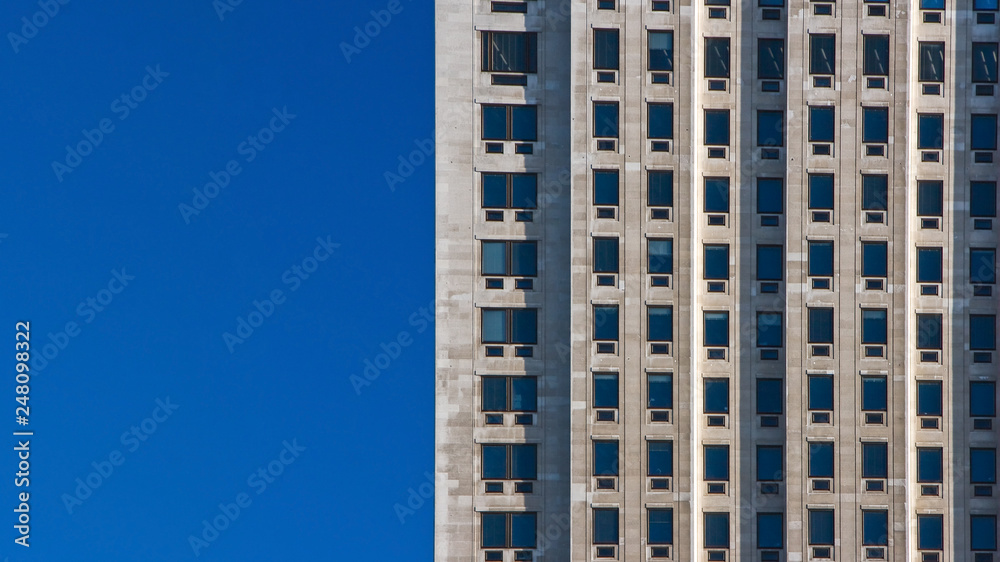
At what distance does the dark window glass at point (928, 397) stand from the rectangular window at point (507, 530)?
18746 millimetres

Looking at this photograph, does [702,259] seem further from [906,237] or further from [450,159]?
[450,159]

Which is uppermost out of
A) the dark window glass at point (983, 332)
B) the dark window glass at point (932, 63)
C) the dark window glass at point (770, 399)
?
the dark window glass at point (932, 63)

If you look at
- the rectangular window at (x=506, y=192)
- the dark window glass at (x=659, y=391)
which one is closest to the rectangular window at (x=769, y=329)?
the dark window glass at (x=659, y=391)

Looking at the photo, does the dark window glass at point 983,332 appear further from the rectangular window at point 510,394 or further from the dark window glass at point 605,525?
the rectangular window at point 510,394

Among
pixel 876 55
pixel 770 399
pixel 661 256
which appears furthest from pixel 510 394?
pixel 876 55

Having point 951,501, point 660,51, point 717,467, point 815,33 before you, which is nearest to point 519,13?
point 660,51

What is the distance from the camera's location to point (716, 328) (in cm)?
3067

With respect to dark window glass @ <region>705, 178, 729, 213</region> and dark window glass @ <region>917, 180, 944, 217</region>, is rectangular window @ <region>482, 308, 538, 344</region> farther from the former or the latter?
dark window glass @ <region>917, 180, 944, 217</region>

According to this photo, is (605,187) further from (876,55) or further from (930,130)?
(930,130)

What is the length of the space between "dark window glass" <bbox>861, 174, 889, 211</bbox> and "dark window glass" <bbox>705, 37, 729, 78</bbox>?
8.09 m

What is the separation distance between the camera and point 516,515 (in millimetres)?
30734

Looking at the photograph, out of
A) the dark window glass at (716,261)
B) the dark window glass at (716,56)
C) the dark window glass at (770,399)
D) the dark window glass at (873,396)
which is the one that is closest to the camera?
the dark window glass at (873,396)

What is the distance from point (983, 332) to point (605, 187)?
18725 mm

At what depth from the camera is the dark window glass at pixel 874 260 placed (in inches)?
1195
